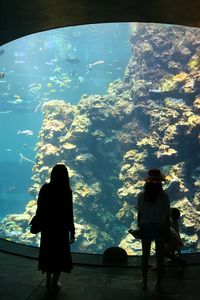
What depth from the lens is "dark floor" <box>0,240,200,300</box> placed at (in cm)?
347

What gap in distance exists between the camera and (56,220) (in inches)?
142

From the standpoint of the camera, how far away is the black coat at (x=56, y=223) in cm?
358

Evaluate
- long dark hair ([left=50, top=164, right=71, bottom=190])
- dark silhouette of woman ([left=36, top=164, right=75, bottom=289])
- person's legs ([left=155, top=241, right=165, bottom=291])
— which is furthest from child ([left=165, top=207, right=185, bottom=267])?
long dark hair ([left=50, top=164, right=71, bottom=190])

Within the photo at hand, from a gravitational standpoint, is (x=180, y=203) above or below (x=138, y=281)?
above

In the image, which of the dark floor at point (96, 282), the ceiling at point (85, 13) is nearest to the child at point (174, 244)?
the dark floor at point (96, 282)

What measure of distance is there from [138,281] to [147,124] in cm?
1893

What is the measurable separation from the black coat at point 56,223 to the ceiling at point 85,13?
3176 mm

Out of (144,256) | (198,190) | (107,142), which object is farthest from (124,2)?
(107,142)

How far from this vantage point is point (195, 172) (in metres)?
19.1

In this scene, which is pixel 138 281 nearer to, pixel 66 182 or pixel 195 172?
pixel 66 182

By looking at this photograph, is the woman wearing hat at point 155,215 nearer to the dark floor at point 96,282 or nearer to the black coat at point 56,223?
the dark floor at point 96,282

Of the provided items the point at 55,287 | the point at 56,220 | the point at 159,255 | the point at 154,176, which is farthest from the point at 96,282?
the point at 154,176

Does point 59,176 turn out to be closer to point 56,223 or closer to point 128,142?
point 56,223

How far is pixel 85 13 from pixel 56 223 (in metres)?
3.81
